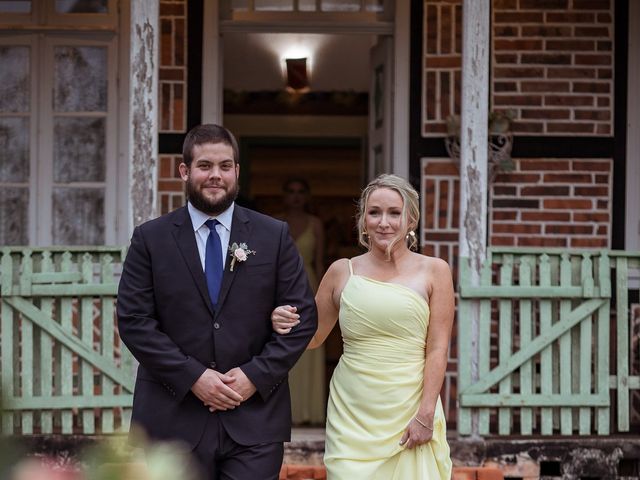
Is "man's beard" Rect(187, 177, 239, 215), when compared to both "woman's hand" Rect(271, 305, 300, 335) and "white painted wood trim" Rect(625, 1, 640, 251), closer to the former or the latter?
"woman's hand" Rect(271, 305, 300, 335)

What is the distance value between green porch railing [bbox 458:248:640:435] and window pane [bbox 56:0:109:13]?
10.2 ft

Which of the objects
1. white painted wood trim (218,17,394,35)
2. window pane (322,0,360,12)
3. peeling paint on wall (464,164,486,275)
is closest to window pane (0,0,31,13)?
white painted wood trim (218,17,394,35)

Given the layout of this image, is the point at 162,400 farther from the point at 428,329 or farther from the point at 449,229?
the point at 449,229

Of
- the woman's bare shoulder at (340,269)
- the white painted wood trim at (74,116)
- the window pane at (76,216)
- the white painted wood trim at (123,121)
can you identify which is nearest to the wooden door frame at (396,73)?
the white painted wood trim at (123,121)

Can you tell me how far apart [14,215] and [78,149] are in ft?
2.03

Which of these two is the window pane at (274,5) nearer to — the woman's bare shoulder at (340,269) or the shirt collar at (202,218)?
the woman's bare shoulder at (340,269)

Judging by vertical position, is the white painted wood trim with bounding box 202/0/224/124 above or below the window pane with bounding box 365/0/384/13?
below

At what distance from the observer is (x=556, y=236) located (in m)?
6.77

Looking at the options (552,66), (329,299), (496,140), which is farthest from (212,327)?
(552,66)

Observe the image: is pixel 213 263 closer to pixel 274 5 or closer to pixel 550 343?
pixel 550 343

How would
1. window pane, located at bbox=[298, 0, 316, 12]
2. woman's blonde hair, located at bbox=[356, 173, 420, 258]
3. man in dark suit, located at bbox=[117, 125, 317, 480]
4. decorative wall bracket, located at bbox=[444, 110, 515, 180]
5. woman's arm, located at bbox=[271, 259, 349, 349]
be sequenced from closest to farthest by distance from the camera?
man in dark suit, located at bbox=[117, 125, 317, 480], woman's blonde hair, located at bbox=[356, 173, 420, 258], woman's arm, located at bbox=[271, 259, 349, 349], decorative wall bracket, located at bbox=[444, 110, 515, 180], window pane, located at bbox=[298, 0, 316, 12]

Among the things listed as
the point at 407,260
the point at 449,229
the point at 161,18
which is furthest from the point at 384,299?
the point at 161,18

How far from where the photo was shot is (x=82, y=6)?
681 centimetres

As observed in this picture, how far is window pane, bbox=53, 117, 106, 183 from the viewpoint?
22.3ft
